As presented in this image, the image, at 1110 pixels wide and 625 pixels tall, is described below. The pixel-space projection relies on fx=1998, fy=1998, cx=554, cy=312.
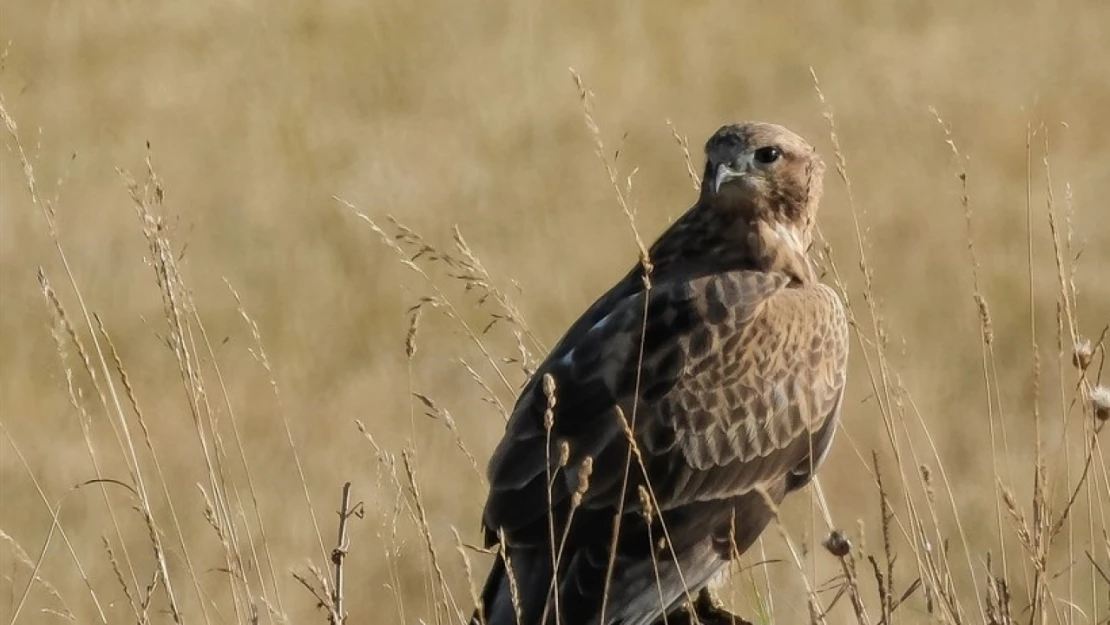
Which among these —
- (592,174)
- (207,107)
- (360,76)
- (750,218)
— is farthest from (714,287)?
(360,76)

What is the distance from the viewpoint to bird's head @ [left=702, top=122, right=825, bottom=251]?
5.48 m

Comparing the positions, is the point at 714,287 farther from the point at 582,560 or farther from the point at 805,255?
the point at 582,560

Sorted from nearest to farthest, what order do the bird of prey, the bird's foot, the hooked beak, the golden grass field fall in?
the bird of prey → the bird's foot → the hooked beak → the golden grass field

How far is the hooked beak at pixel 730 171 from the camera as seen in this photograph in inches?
214

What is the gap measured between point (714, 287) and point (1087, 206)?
31.5 feet

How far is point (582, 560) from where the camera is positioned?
475 cm

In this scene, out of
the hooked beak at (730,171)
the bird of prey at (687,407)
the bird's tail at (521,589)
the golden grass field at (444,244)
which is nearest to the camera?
the bird's tail at (521,589)

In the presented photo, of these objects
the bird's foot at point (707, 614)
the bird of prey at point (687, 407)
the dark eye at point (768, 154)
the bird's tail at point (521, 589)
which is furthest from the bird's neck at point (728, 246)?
the bird's tail at point (521, 589)

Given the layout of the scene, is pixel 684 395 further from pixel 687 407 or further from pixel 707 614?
pixel 707 614

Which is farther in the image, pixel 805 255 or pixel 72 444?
pixel 72 444

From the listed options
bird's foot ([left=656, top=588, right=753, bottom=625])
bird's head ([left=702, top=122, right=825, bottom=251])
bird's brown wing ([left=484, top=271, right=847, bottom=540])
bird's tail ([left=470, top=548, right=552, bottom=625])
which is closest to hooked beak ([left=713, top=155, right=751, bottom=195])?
bird's head ([left=702, top=122, right=825, bottom=251])

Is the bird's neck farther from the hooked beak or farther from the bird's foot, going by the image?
the bird's foot

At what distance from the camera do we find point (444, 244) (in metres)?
13.2

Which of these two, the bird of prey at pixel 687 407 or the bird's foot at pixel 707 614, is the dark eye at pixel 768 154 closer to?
the bird of prey at pixel 687 407
